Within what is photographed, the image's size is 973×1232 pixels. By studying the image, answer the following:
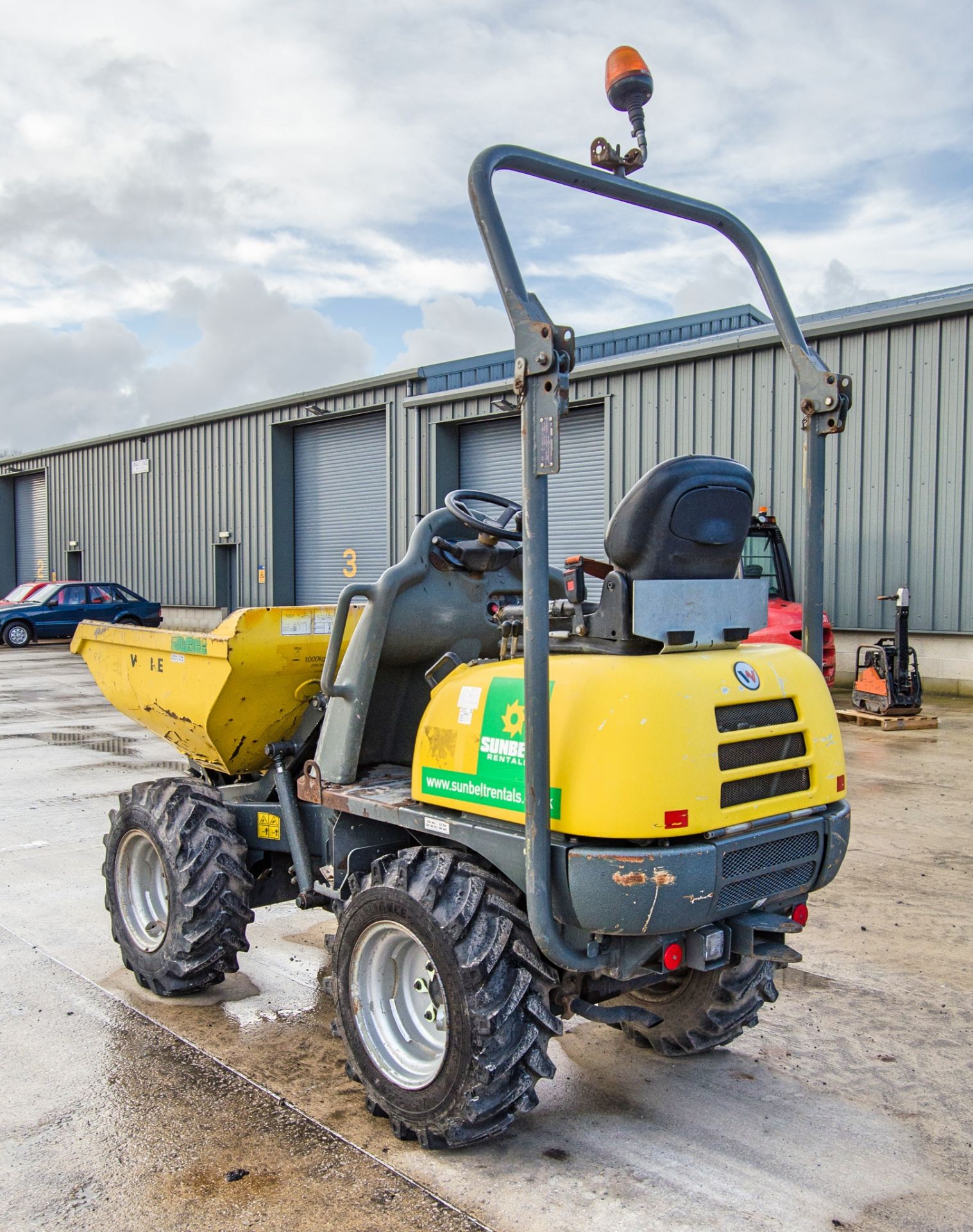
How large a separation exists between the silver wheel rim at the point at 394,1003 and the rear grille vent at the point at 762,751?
1134 millimetres

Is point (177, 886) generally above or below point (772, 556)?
below

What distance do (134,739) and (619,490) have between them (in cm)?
939

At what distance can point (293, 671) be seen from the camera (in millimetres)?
4316

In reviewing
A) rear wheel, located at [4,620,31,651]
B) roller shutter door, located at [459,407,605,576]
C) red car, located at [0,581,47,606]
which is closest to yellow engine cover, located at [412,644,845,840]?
roller shutter door, located at [459,407,605,576]

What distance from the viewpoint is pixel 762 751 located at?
3131 mm

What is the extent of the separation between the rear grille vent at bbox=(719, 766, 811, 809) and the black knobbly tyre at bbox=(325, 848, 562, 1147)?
688mm

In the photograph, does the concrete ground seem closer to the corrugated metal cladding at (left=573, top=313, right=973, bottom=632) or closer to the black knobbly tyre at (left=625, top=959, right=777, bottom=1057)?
the black knobbly tyre at (left=625, top=959, right=777, bottom=1057)

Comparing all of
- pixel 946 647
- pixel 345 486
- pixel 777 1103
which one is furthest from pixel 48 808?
pixel 345 486

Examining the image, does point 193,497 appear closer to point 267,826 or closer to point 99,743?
point 99,743

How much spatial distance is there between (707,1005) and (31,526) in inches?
1464

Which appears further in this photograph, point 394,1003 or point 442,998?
point 394,1003

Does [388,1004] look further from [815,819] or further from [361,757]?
[815,819]

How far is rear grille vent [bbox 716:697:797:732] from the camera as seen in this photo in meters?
3.02

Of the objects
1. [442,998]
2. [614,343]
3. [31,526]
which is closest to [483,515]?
[442,998]
